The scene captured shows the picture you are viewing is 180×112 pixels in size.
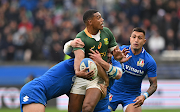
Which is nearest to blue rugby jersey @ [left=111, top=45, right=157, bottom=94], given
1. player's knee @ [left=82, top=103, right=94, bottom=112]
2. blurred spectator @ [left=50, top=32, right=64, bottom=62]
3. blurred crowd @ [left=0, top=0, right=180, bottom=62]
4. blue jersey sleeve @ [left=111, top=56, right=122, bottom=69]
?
blue jersey sleeve @ [left=111, top=56, right=122, bottom=69]

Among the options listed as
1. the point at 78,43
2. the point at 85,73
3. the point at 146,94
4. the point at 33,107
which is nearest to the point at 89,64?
the point at 85,73

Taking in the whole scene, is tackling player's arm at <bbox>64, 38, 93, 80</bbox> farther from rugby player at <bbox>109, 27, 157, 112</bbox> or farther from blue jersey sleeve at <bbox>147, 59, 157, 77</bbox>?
blue jersey sleeve at <bbox>147, 59, 157, 77</bbox>

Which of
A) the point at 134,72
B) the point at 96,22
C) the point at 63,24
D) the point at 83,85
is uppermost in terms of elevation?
the point at 63,24

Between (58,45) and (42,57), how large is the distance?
3.54 feet

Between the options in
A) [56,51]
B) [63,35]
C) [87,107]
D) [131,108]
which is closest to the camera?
[87,107]

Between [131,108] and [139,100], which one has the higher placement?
[139,100]

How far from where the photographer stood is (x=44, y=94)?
5992 millimetres

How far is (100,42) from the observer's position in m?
6.37

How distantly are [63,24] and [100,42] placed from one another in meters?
10.5

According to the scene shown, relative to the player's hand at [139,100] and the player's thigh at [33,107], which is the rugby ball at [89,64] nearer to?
the player's thigh at [33,107]

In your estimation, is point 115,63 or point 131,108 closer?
point 115,63

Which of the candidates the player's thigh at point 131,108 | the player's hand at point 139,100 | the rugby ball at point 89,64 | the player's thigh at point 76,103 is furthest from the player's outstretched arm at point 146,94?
the rugby ball at point 89,64

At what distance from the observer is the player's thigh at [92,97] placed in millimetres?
5945

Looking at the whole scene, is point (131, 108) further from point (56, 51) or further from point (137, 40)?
point (56, 51)
